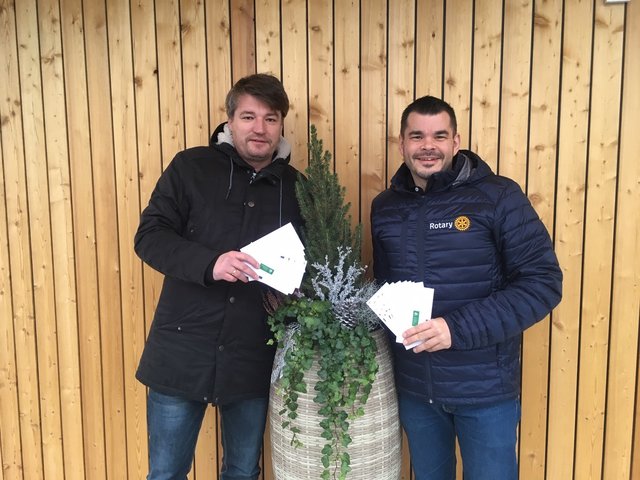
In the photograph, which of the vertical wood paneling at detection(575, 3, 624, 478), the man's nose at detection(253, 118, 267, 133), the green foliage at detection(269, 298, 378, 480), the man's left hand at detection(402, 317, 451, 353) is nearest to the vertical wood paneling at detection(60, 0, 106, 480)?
the man's nose at detection(253, 118, 267, 133)

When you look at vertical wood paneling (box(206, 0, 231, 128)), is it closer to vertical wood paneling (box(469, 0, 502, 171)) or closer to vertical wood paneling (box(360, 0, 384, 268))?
vertical wood paneling (box(360, 0, 384, 268))

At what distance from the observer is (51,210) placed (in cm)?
278

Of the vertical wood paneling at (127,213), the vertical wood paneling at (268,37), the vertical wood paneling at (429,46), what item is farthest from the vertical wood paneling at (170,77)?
the vertical wood paneling at (429,46)

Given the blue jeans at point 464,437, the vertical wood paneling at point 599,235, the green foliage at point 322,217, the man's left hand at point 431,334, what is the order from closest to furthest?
1. the man's left hand at point 431,334
2. the blue jeans at point 464,437
3. the green foliage at point 322,217
4. the vertical wood paneling at point 599,235

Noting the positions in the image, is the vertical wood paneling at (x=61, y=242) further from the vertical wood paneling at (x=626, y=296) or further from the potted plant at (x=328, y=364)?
the vertical wood paneling at (x=626, y=296)

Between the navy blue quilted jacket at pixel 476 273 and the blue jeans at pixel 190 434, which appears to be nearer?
the navy blue quilted jacket at pixel 476 273

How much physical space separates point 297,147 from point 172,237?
91cm

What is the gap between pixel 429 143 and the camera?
195 cm

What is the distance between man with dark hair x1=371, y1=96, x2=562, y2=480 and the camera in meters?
1.82

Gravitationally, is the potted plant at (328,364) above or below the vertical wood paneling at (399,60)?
below

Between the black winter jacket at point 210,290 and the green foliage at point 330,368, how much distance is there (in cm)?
22

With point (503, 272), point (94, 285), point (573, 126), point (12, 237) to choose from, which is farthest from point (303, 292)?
point (12, 237)

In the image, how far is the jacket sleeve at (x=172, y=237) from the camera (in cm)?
193

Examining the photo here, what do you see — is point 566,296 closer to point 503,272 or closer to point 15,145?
point 503,272
